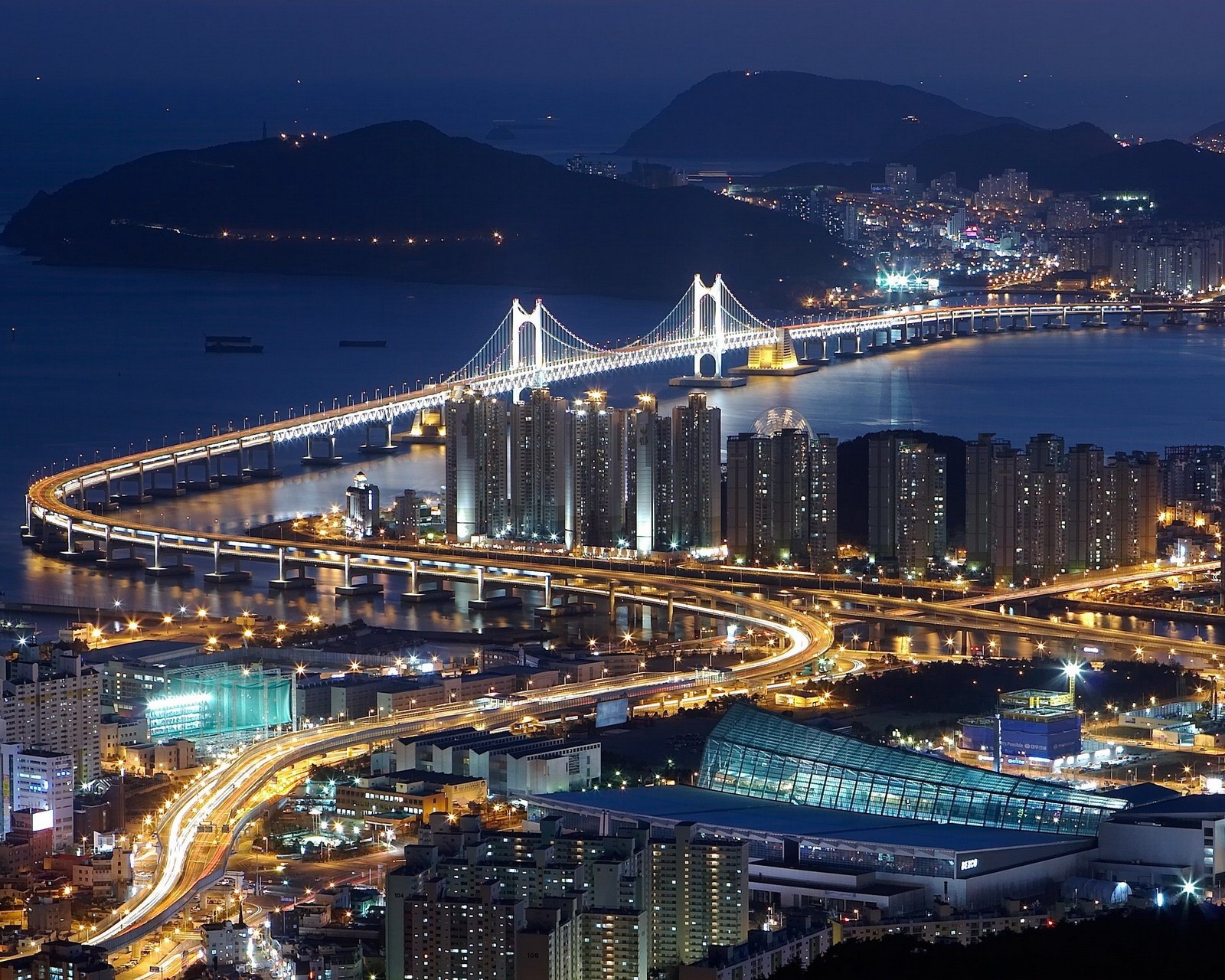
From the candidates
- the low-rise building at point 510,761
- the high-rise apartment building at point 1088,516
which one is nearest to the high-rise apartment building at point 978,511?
the high-rise apartment building at point 1088,516

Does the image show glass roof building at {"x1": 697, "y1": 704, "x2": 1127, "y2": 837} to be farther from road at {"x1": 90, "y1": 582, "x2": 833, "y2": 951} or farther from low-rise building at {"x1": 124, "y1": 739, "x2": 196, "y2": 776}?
low-rise building at {"x1": 124, "y1": 739, "x2": 196, "y2": 776}

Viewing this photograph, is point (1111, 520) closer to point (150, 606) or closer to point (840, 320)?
point (150, 606)

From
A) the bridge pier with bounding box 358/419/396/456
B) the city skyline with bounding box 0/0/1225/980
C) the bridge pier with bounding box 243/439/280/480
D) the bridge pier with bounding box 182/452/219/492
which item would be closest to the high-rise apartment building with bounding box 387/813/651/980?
the city skyline with bounding box 0/0/1225/980

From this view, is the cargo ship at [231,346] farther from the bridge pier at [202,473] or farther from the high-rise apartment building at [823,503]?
the high-rise apartment building at [823,503]

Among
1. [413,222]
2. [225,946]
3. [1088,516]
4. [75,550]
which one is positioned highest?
[413,222]

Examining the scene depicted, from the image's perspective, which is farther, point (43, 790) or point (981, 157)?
point (981, 157)

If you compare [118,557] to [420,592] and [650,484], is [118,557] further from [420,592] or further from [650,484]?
[650,484]

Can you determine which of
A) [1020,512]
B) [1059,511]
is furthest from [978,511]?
[1059,511]
